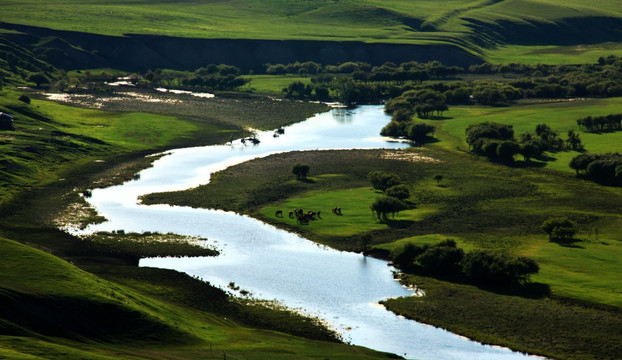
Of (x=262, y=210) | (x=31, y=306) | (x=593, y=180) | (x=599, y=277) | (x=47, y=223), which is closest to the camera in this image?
(x=31, y=306)

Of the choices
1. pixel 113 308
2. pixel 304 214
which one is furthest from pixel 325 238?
pixel 113 308

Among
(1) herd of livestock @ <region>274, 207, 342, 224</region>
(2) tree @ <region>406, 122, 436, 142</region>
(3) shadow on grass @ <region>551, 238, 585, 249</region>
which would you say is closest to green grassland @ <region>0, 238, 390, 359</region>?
(1) herd of livestock @ <region>274, 207, 342, 224</region>

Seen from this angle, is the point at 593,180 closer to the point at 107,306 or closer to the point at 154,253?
the point at 154,253

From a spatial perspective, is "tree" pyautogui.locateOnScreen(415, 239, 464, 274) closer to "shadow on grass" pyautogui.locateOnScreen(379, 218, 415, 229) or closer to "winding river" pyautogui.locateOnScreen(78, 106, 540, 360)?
"winding river" pyautogui.locateOnScreen(78, 106, 540, 360)

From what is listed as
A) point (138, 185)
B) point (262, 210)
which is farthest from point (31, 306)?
point (138, 185)

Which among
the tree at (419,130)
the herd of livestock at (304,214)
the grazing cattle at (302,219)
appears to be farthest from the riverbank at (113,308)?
the tree at (419,130)

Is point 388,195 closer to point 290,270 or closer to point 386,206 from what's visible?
point 386,206

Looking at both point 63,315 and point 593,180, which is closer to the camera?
point 63,315
